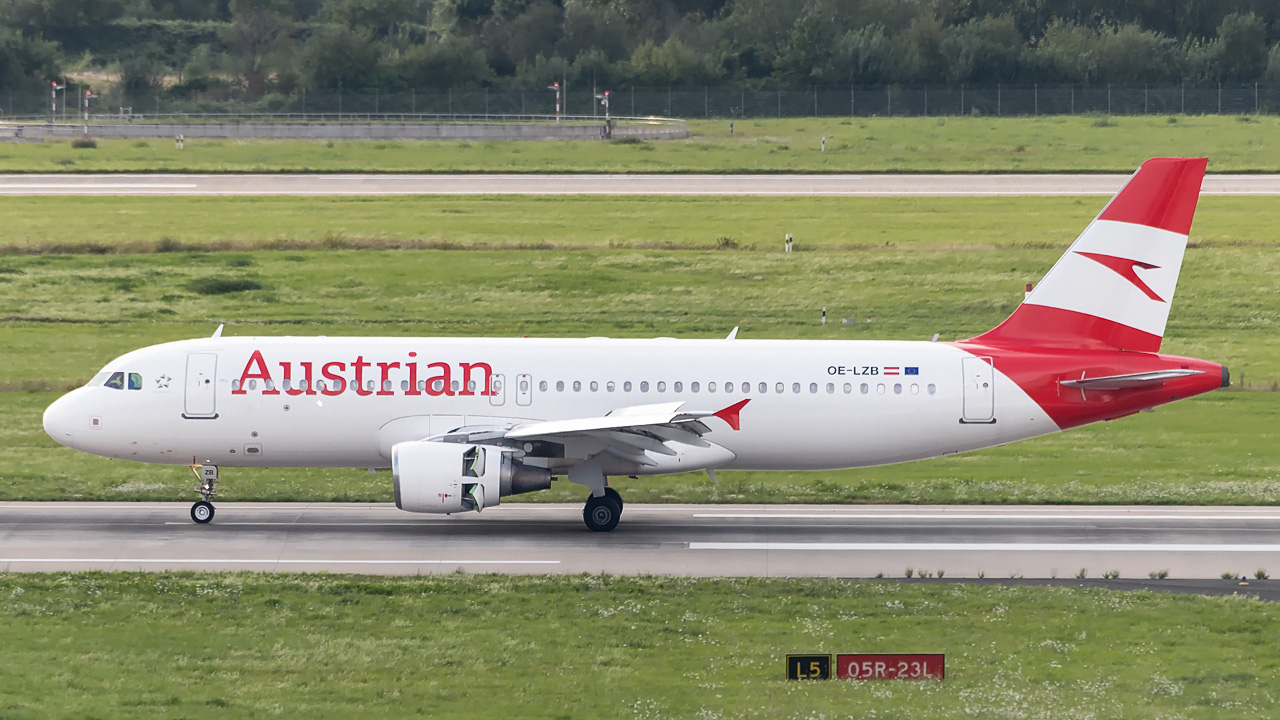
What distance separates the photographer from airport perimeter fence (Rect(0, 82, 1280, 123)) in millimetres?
122000

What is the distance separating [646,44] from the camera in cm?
13612

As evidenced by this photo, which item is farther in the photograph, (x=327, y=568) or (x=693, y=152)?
(x=693, y=152)

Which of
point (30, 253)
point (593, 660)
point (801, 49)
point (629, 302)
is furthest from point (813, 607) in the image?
point (801, 49)

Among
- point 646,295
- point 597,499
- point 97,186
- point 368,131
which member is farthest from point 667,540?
point 368,131

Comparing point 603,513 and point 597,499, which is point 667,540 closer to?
point 603,513

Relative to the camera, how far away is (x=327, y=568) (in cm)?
2744

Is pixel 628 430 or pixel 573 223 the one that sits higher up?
pixel 573 223

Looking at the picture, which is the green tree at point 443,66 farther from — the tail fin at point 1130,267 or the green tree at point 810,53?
the tail fin at point 1130,267

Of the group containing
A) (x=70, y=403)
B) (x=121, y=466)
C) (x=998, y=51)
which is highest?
(x=998, y=51)

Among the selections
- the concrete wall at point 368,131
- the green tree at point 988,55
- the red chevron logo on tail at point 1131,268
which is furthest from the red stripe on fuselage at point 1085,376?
the green tree at point 988,55

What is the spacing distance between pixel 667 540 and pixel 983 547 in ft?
20.7

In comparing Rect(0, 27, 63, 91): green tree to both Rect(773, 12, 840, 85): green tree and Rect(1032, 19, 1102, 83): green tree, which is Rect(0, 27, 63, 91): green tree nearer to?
Rect(773, 12, 840, 85): green tree

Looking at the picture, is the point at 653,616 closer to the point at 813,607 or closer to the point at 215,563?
the point at 813,607

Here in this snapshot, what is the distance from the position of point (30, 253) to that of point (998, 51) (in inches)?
3590
